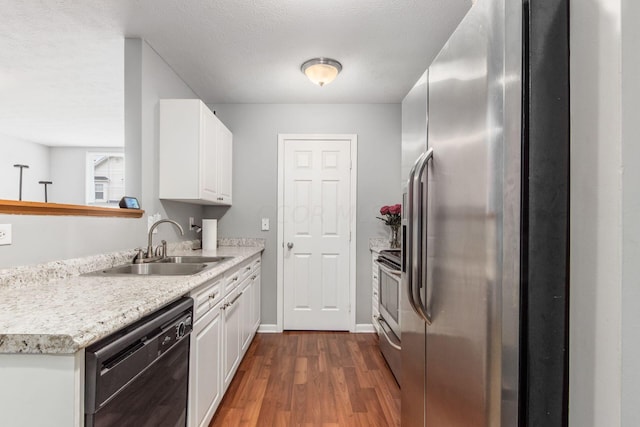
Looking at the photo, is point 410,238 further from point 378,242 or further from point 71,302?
point 378,242

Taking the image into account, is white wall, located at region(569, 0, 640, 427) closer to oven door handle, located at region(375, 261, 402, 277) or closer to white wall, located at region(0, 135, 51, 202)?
oven door handle, located at region(375, 261, 402, 277)

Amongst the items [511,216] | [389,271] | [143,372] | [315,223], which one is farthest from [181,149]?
[511,216]

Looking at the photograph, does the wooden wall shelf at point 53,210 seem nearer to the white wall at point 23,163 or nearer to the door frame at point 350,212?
the door frame at point 350,212

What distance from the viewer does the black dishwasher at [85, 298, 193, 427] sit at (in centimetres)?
77

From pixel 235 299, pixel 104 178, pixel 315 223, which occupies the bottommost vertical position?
pixel 235 299

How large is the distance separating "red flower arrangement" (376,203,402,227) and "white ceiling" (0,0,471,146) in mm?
1149

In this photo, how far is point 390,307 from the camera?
232 centimetres

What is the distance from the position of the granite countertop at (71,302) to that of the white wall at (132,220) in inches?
3.0

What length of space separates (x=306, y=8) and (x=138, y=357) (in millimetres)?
1912

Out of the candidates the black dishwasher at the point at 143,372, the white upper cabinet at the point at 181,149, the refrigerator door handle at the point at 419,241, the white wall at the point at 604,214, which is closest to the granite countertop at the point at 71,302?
the black dishwasher at the point at 143,372

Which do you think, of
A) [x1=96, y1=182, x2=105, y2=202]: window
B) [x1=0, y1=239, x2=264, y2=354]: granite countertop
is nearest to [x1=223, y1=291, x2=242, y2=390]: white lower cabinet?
[x1=0, y1=239, x2=264, y2=354]: granite countertop

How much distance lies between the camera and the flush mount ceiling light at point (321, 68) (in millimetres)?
2324

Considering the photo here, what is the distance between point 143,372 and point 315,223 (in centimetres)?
240

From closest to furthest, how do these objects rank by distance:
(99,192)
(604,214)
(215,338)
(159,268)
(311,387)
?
(604,214) < (215,338) < (159,268) < (311,387) < (99,192)
